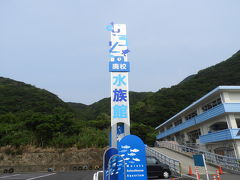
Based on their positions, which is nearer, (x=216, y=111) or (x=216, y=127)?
(x=216, y=111)

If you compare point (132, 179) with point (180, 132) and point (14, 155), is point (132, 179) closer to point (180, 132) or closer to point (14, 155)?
point (14, 155)

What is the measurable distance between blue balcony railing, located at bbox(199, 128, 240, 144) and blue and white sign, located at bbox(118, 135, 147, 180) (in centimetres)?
1397

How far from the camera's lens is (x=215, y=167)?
45.6 feet

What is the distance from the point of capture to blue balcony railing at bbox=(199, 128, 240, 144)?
51.6 ft

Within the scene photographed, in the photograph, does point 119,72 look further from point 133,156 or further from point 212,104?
point 212,104


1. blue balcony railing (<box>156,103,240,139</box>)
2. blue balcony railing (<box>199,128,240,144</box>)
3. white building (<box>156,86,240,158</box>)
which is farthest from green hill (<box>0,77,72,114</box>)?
blue balcony railing (<box>199,128,240,144</box>)

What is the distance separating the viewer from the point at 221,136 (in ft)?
56.0

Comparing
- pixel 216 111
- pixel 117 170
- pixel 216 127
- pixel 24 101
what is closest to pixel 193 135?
pixel 216 127

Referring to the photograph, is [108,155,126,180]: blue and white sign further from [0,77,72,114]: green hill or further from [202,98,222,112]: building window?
[0,77,72,114]: green hill

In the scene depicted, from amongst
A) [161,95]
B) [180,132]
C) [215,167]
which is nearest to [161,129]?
[180,132]

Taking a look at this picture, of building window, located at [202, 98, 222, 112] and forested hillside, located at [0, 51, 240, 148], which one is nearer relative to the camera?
building window, located at [202, 98, 222, 112]

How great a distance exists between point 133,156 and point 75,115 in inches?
1773

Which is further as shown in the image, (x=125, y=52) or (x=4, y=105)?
(x=4, y=105)

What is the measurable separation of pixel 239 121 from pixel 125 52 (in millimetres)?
16001
